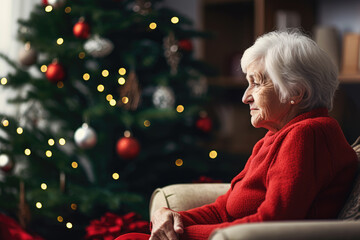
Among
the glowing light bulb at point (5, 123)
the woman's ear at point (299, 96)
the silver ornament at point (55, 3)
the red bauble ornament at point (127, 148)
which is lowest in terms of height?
the red bauble ornament at point (127, 148)

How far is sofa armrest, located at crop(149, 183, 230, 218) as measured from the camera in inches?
69.3

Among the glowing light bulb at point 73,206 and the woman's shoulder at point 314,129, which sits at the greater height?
the woman's shoulder at point 314,129

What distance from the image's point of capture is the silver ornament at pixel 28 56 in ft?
9.00

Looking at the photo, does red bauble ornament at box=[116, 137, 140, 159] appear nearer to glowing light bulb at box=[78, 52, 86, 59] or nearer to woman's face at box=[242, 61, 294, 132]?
glowing light bulb at box=[78, 52, 86, 59]

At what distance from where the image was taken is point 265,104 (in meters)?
1.47

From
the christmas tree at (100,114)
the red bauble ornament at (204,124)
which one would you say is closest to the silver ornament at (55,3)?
the christmas tree at (100,114)

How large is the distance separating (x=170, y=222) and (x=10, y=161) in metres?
1.39

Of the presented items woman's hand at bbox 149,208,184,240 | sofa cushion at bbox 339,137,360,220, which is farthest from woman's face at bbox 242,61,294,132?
woman's hand at bbox 149,208,184,240

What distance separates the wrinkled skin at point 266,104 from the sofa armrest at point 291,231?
0.38 m

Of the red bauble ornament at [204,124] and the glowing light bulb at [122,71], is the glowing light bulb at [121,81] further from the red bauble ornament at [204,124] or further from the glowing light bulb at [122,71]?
the red bauble ornament at [204,124]

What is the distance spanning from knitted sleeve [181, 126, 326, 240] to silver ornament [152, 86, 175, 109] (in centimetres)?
140

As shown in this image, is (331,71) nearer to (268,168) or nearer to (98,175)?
(268,168)

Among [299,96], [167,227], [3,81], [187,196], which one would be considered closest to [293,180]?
[299,96]

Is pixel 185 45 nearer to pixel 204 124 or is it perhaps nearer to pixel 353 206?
pixel 204 124
